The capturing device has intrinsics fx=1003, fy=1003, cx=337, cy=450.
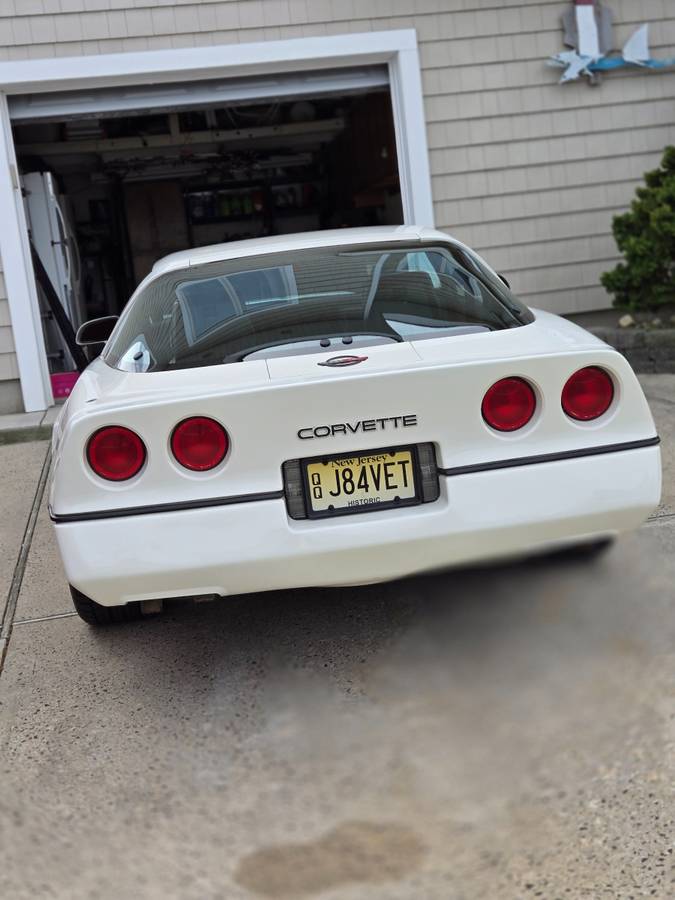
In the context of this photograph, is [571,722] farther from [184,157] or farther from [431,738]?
[184,157]

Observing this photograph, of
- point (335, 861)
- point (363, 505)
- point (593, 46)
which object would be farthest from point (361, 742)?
point (593, 46)

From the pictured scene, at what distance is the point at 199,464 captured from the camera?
2.82 m

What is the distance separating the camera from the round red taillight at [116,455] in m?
2.82

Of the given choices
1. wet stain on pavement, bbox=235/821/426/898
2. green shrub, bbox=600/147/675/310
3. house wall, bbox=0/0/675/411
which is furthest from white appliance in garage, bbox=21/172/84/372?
wet stain on pavement, bbox=235/821/426/898

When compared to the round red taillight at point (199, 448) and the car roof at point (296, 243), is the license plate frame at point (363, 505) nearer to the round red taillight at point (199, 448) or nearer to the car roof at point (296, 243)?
the round red taillight at point (199, 448)

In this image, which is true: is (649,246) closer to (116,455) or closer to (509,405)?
(509,405)

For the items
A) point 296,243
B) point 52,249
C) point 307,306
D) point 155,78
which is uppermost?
point 155,78

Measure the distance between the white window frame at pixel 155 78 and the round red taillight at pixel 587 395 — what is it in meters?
5.40

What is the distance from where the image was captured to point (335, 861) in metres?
2.11

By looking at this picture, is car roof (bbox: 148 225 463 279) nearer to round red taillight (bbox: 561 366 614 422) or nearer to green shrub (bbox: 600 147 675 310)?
round red taillight (bbox: 561 366 614 422)

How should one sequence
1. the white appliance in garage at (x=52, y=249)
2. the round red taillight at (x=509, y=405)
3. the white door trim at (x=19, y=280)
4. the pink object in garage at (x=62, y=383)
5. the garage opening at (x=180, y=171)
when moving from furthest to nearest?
the white appliance in garage at (x=52, y=249) < the pink object in garage at (x=62, y=383) < the garage opening at (x=180, y=171) < the white door trim at (x=19, y=280) < the round red taillight at (x=509, y=405)

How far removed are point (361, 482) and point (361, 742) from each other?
713 mm

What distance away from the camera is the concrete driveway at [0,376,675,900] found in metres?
2.12

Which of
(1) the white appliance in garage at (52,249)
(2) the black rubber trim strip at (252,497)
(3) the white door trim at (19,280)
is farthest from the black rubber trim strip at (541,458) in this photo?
(1) the white appliance in garage at (52,249)
